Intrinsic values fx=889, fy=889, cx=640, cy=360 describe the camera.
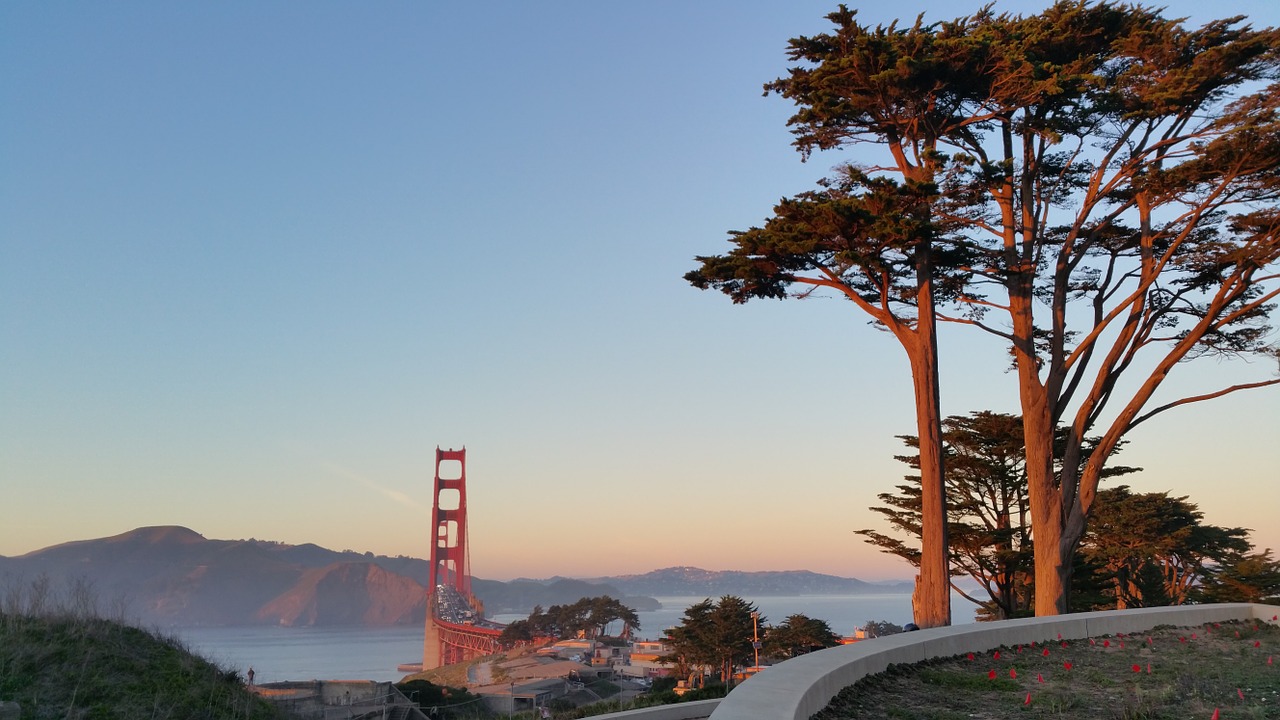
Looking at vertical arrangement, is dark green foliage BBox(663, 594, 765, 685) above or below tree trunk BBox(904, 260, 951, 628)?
below

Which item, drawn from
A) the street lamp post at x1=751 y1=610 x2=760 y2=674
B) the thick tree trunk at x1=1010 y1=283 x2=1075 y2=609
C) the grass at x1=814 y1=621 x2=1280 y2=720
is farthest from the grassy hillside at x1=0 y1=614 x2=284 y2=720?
the thick tree trunk at x1=1010 y1=283 x2=1075 y2=609

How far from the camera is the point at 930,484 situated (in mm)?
10547

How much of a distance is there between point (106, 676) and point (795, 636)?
27.0m

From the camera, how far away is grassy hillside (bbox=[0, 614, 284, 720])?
6785mm

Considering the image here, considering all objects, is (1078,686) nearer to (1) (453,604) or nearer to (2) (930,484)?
(2) (930,484)

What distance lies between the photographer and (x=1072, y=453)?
11.7m

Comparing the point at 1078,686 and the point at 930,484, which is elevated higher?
the point at 930,484

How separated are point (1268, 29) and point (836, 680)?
→ 1113 centimetres

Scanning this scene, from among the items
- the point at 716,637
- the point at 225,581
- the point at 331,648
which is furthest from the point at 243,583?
the point at 716,637

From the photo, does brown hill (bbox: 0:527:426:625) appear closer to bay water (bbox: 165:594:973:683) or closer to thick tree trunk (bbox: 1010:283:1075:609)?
bay water (bbox: 165:594:973:683)

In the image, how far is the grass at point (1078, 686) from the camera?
4.16 meters

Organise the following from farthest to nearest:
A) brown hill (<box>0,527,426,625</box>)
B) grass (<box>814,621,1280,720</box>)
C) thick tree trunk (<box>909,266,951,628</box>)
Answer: brown hill (<box>0,527,426,625</box>) < thick tree trunk (<box>909,266,951,628</box>) < grass (<box>814,621,1280,720</box>)

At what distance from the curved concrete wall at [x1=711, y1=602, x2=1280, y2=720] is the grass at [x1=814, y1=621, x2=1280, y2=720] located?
0.09m

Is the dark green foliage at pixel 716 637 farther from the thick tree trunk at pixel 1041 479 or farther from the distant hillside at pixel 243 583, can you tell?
the distant hillside at pixel 243 583
